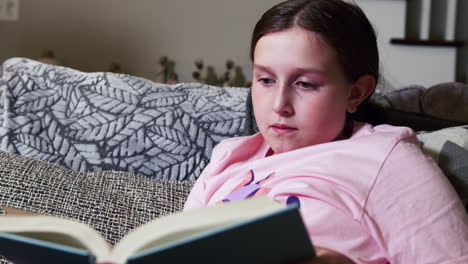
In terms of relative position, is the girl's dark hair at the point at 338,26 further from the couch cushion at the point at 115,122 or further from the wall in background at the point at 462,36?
the wall in background at the point at 462,36

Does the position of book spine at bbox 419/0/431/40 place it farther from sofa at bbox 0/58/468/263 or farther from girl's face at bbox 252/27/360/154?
girl's face at bbox 252/27/360/154

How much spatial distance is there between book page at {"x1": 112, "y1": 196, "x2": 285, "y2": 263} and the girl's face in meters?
0.37

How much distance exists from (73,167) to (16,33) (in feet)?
7.46

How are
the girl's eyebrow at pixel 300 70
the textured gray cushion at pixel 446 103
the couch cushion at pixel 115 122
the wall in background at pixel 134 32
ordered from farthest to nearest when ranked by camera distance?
the wall in background at pixel 134 32
the couch cushion at pixel 115 122
the textured gray cushion at pixel 446 103
the girl's eyebrow at pixel 300 70

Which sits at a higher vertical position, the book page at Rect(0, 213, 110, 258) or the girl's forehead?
the girl's forehead

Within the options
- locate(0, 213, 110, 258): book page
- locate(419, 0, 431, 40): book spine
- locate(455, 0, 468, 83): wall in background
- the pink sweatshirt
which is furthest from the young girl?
locate(455, 0, 468, 83): wall in background

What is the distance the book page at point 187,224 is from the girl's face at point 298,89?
0.37 m

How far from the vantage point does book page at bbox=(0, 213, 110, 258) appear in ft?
2.21

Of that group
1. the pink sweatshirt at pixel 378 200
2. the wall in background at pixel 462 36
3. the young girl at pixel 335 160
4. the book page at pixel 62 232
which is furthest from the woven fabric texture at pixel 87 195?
the wall in background at pixel 462 36

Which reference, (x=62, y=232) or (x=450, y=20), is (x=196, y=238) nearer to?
(x=62, y=232)

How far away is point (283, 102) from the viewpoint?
38.7 inches


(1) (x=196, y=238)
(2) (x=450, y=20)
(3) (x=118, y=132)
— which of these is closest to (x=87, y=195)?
(3) (x=118, y=132)

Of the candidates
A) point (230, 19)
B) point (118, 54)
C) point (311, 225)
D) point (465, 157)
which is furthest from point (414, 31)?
point (311, 225)

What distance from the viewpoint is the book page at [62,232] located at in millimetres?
672
